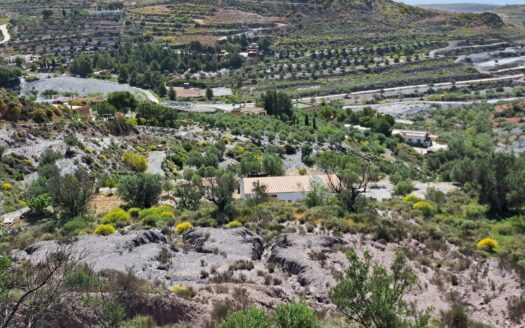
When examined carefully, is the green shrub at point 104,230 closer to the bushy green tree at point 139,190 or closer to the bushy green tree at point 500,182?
the bushy green tree at point 139,190

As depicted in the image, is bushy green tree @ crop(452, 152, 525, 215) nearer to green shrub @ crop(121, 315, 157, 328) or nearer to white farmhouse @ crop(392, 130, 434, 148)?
green shrub @ crop(121, 315, 157, 328)

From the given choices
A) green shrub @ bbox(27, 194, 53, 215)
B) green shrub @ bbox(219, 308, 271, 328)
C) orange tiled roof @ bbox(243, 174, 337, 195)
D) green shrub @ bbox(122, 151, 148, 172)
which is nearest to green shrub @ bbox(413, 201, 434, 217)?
orange tiled roof @ bbox(243, 174, 337, 195)

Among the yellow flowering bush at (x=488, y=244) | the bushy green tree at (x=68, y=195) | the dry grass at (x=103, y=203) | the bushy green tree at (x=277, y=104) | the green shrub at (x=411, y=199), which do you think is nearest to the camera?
the yellow flowering bush at (x=488, y=244)

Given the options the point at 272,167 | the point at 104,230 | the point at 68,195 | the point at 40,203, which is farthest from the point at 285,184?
the point at 40,203

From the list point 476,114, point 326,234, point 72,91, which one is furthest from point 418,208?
point 72,91

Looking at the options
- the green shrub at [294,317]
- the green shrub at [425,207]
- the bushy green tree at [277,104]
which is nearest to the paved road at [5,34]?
the bushy green tree at [277,104]

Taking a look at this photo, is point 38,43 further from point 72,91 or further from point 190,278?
point 190,278
